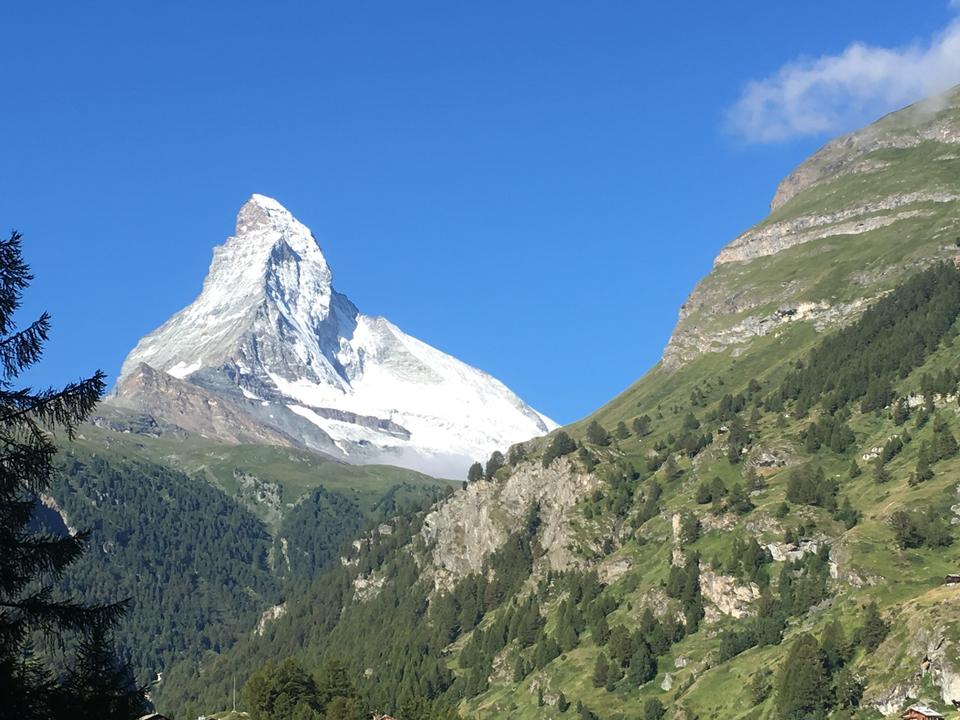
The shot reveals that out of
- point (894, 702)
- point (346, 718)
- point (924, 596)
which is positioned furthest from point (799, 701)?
point (346, 718)

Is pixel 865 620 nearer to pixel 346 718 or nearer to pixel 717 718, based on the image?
pixel 717 718

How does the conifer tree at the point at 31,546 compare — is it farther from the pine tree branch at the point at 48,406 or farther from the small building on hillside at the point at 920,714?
the small building on hillside at the point at 920,714

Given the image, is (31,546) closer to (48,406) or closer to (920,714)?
(48,406)

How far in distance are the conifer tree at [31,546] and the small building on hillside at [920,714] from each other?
5590 inches

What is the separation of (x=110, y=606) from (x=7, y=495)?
4.03 m

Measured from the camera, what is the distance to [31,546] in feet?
104

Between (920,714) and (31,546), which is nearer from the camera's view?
(31,546)

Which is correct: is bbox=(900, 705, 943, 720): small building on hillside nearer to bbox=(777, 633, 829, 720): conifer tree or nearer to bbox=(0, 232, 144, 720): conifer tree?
bbox=(777, 633, 829, 720): conifer tree

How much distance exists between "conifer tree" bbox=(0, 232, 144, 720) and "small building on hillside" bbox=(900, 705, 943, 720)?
466ft

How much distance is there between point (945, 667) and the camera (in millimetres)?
171250

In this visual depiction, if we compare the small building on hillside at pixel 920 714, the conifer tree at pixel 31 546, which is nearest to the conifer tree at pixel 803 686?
the small building on hillside at pixel 920 714

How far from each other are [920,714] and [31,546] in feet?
478

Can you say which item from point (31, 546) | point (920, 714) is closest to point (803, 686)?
point (920, 714)

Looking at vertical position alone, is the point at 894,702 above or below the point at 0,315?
below
